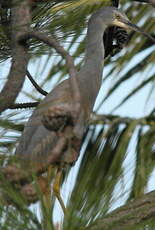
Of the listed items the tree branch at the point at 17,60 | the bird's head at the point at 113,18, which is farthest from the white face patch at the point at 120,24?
the tree branch at the point at 17,60

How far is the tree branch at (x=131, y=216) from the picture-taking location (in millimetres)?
1033

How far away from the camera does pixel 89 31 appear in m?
2.04

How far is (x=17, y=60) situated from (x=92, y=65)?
2.68 feet

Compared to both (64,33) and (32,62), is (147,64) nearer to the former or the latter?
(32,62)

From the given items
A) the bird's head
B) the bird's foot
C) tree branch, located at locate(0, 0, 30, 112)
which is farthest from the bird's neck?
the bird's foot

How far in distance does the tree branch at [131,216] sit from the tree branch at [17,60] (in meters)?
0.24

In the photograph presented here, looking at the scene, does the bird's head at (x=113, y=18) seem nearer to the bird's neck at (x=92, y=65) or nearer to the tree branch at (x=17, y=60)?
the bird's neck at (x=92, y=65)

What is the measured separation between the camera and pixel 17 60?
1.19 m

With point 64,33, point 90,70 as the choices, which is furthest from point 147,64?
point 64,33

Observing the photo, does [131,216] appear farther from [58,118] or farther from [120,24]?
[120,24]

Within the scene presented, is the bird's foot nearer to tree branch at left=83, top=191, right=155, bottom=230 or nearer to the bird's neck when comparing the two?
tree branch at left=83, top=191, right=155, bottom=230

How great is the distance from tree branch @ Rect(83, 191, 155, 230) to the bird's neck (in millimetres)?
809

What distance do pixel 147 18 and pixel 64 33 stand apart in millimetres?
1002

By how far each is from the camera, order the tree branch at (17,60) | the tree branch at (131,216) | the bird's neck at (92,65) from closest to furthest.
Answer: the tree branch at (131,216)
the tree branch at (17,60)
the bird's neck at (92,65)
